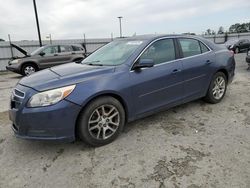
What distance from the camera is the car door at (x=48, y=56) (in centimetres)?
1165

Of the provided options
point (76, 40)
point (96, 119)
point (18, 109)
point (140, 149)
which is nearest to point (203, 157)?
point (140, 149)

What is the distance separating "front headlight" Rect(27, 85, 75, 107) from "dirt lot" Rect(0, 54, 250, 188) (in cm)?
77

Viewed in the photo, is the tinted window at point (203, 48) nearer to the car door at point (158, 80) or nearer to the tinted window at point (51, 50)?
the car door at point (158, 80)

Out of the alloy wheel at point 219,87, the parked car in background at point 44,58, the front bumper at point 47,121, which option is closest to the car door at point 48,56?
the parked car in background at point 44,58

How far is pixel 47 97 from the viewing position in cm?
299

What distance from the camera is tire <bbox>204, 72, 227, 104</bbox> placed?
4.92m

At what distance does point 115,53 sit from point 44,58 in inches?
335

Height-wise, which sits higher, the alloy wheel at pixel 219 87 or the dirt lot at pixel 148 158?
the alloy wheel at pixel 219 87

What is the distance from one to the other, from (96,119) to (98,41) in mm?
17398

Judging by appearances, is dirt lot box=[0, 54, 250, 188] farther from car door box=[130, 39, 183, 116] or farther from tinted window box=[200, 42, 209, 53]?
tinted window box=[200, 42, 209, 53]

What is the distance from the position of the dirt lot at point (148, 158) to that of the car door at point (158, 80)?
0.43 m

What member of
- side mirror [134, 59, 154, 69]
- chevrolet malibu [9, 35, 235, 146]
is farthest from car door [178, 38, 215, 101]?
side mirror [134, 59, 154, 69]

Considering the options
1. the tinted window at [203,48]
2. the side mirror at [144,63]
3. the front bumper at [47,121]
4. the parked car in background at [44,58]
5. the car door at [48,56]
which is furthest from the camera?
the car door at [48,56]

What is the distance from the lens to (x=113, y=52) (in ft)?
13.8
